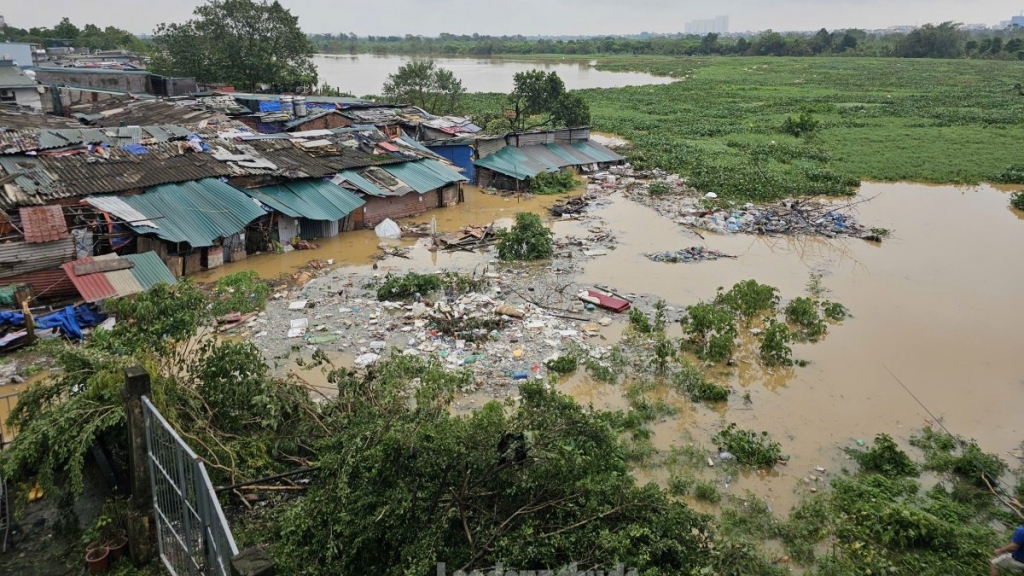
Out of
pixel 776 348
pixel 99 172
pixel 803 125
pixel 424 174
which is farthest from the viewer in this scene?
pixel 803 125

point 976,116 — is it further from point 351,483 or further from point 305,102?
point 351,483

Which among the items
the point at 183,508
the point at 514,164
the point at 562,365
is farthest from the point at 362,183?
the point at 183,508

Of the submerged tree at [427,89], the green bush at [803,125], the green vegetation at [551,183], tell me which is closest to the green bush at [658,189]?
the green vegetation at [551,183]

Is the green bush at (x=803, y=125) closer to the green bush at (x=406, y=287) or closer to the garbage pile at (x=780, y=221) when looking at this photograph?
the garbage pile at (x=780, y=221)

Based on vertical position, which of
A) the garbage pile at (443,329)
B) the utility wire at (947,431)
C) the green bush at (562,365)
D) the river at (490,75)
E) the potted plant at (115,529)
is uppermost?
the river at (490,75)

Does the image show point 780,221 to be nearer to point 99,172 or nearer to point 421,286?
point 421,286

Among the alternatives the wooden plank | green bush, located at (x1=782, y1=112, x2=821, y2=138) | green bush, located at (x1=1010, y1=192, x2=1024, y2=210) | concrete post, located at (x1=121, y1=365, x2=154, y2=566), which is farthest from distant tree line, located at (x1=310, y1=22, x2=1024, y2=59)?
concrete post, located at (x1=121, y1=365, x2=154, y2=566)
